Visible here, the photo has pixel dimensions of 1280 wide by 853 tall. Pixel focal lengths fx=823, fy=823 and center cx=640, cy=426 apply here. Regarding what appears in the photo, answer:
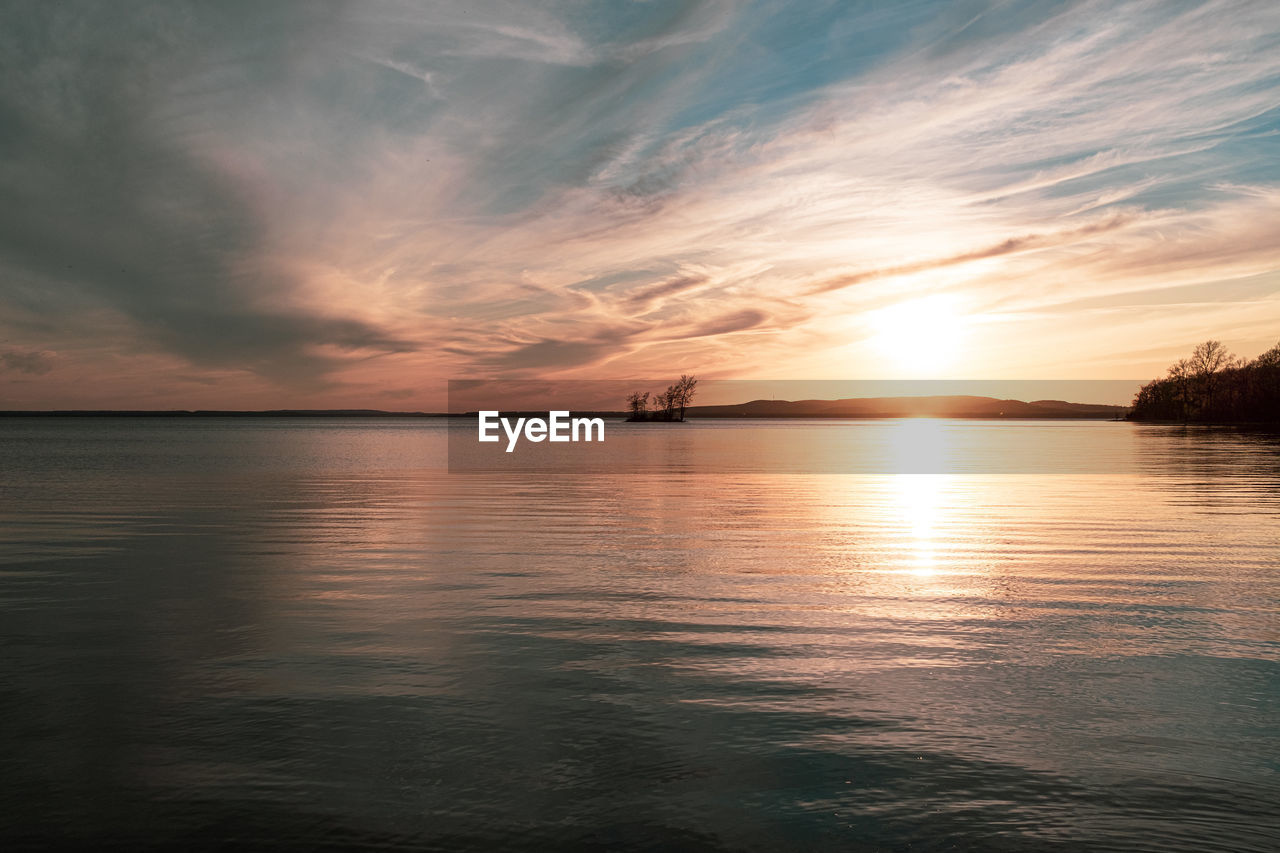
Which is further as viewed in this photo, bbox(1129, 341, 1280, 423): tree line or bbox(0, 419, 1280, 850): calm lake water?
bbox(1129, 341, 1280, 423): tree line

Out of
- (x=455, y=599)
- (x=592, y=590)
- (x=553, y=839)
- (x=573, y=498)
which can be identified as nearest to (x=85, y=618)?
(x=455, y=599)

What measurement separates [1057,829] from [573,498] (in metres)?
29.8

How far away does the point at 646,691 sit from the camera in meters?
9.53

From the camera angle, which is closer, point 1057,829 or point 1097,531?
point 1057,829

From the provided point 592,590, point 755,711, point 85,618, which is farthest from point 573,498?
point 755,711

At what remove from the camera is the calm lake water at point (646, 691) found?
6.55 meters

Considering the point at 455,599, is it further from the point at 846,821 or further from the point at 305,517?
the point at 305,517

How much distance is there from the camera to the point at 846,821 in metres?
6.45

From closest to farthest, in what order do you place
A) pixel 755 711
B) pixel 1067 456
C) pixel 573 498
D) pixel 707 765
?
pixel 707 765, pixel 755 711, pixel 573 498, pixel 1067 456

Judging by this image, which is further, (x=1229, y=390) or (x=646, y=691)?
(x=1229, y=390)

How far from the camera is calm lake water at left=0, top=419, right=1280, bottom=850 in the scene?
655 centimetres

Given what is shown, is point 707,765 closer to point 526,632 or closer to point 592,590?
point 526,632

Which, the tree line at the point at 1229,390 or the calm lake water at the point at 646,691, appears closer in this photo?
the calm lake water at the point at 646,691

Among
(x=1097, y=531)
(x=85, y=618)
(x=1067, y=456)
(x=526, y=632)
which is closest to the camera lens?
(x=526, y=632)
